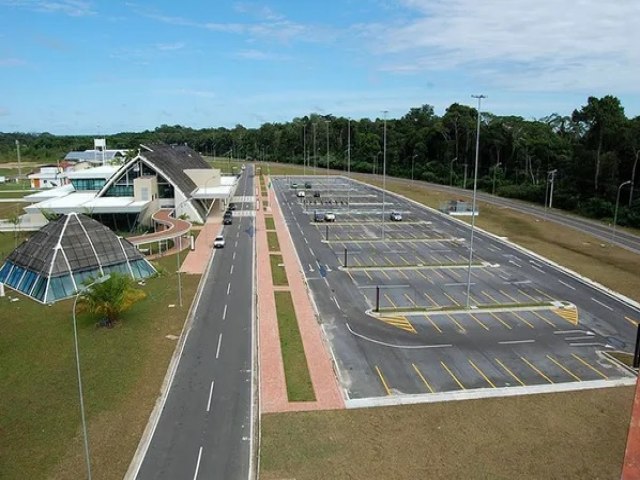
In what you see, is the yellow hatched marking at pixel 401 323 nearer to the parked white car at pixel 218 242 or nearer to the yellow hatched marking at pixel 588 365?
the yellow hatched marking at pixel 588 365

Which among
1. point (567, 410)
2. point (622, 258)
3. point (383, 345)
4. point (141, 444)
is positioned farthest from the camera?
point (622, 258)

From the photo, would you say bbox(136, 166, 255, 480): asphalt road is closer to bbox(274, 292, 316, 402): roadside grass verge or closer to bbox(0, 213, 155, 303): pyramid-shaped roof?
bbox(274, 292, 316, 402): roadside grass verge

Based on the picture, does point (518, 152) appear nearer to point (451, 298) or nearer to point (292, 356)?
point (451, 298)

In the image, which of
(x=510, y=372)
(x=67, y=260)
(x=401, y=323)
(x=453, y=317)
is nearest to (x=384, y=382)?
(x=510, y=372)

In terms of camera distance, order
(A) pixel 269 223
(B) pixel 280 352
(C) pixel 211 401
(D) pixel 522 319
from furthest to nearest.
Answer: (A) pixel 269 223 → (D) pixel 522 319 → (B) pixel 280 352 → (C) pixel 211 401

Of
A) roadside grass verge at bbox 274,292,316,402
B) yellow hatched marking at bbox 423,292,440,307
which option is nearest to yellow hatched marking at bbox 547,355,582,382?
yellow hatched marking at bbox 423,292,440,307

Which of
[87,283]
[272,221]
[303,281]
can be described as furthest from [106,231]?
[272,221]

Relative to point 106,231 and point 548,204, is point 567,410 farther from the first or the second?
point 548,204
